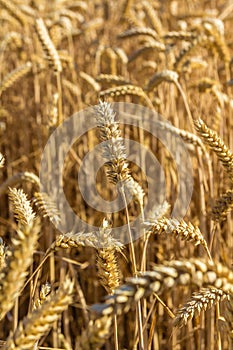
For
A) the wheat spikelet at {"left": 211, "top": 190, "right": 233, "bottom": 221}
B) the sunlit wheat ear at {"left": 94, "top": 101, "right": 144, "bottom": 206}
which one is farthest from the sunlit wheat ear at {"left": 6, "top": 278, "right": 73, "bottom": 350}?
the wheat spikelet at {"left": 211, "top": 190, "right": 233, "bottom": 221}

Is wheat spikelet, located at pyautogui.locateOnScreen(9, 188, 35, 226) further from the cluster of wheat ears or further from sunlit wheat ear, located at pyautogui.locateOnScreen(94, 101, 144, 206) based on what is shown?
sunlit wheat ear, located at pyautogui.locateOnScreen(94, 101, 144, 206)

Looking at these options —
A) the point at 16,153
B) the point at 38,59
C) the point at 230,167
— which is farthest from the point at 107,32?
the point at 230,167

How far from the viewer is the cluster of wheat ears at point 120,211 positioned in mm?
639

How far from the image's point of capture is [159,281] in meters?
0.61

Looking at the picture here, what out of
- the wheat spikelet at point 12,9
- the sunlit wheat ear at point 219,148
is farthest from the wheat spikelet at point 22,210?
the wheat spikelet at point 12,9

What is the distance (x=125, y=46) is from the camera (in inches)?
146

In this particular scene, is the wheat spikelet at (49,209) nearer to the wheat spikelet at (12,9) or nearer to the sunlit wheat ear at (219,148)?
the sunlit wheat ear at (219,148)

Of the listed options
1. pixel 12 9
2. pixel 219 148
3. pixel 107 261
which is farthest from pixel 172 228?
pixel 12 9

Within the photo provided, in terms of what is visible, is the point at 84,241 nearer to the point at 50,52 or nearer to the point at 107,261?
the point at 107,261

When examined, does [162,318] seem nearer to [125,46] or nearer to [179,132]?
[179,132]

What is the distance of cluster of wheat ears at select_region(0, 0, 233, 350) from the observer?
0.64 m

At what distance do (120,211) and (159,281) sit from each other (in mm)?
1391

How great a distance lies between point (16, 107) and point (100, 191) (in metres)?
0.93

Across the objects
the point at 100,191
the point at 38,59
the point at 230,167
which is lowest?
the point at 230,167
